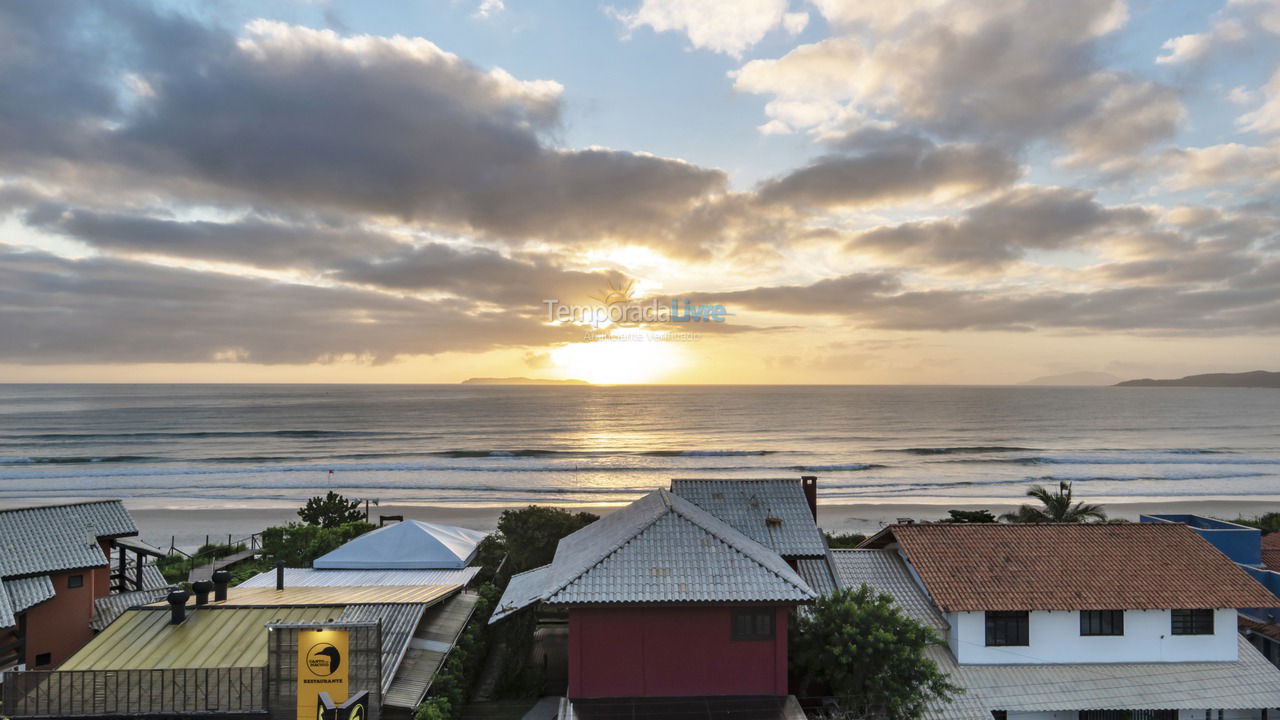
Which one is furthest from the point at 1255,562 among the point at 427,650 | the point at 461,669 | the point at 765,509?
the point at 427,650

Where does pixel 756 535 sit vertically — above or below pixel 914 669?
above

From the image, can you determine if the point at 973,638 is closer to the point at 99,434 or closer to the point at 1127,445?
the point at 1127,445

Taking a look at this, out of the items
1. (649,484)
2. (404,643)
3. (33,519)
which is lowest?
(649,484)

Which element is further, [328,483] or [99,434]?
Answer: [99,434]

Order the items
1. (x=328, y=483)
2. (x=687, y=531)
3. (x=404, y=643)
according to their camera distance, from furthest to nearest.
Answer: (x=328, y=483), (x=687, y=531), (x=404, y=643)

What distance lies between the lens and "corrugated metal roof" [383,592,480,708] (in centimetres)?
1364

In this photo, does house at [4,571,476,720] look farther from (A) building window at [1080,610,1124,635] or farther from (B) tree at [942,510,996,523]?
(B) tree at [942,510,996,523]

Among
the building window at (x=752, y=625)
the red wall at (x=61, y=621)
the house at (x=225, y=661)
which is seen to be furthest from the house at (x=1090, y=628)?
the red wall at (x=61, y=621)

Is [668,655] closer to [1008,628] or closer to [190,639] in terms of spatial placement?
[1008,628]

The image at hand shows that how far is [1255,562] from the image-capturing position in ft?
74.2

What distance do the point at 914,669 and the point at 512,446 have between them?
79.7 meters

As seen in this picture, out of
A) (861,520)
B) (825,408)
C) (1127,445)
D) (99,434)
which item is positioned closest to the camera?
(861,520)

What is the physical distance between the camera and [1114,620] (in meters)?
17.3

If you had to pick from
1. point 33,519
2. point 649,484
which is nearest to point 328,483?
point 649,484
